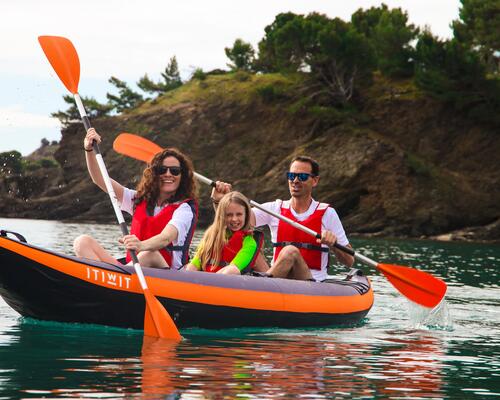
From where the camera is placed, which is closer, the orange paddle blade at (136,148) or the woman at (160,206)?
the woman at (160,206)

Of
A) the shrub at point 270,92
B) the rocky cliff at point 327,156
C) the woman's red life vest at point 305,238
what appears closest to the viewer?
the woman's red life vest at point 305,238

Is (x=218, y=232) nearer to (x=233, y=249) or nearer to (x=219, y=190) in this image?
(x=233, y=249)

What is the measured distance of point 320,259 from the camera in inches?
341

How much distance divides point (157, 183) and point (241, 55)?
147 ft

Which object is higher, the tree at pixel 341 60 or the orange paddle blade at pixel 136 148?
the tree at pixel 341 60

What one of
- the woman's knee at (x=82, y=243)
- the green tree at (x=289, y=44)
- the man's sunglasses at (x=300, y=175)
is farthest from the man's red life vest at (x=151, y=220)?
the green tree at (x=289, y=44)

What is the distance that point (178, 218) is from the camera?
23.6 feet

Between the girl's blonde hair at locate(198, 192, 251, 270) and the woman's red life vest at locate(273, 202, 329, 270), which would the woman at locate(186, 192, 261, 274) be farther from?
the woman's red life vest at locate(273, 202, 329, 270)

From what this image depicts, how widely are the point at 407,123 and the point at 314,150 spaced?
4.25m

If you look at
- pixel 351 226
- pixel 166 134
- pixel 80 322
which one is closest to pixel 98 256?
pixel 80 322

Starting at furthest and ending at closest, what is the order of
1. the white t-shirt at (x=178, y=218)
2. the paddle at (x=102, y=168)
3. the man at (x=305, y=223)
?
1. the man at (x=305, y=223)
2. the white t-shirt at (x=178, y=218)
3. the paddle at (x=102, y=168)

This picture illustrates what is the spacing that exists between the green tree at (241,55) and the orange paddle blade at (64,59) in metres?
42.4

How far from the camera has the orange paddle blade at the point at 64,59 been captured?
8.90 m

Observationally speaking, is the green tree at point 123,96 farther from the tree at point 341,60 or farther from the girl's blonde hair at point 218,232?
the girl's blonde hair at point 218,232
